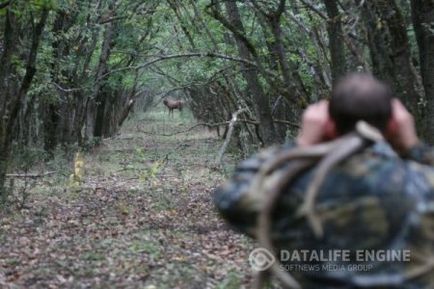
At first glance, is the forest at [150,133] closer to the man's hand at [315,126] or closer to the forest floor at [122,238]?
the forest floor at [122,238]

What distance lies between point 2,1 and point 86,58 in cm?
1272

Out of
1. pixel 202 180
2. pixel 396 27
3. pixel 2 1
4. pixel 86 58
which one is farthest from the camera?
pixel 86 58

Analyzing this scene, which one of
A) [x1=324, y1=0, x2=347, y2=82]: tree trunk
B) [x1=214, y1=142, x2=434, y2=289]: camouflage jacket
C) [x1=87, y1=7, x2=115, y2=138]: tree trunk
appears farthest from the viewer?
[x1=87, y1=7, x2=115, y2=138]: tree trunk

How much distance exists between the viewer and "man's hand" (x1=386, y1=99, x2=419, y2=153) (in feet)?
8.37

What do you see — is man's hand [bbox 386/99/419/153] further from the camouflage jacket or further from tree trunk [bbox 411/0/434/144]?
tree trunk [bbox 411/0/434/144]

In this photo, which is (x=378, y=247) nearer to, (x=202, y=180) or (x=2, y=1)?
(x=2, y=1)

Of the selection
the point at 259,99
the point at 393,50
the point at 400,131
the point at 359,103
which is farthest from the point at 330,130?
the point at 259,99

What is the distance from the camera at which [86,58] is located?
23266 mm

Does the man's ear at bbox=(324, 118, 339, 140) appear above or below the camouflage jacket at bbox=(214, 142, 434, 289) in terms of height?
above

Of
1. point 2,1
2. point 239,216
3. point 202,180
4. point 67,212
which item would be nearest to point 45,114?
point 202,180

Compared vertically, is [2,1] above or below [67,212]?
above

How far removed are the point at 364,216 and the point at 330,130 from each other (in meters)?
0.35

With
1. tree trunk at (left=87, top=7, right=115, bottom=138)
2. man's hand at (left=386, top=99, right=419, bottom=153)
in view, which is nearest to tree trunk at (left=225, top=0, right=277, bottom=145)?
tree trunk at (left=87, top=7, right=115, bottom=138)

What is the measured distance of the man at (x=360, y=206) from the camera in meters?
2.35
